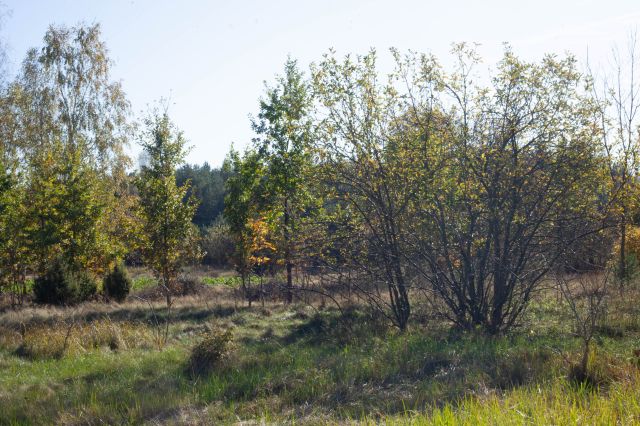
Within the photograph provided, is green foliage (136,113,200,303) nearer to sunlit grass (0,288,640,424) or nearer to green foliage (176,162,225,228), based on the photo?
sunlit grass (0,288,640,424)

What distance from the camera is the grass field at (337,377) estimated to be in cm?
548

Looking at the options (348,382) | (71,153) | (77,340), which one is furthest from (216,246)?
(348,382)

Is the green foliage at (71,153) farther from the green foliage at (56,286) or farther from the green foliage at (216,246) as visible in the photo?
the green foliage at (216,246)

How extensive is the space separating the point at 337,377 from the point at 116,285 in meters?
16.6

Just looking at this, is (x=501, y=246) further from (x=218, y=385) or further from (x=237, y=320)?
(x=237, y=320)

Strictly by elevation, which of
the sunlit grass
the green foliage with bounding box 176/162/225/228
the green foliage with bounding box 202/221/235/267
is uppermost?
the green foliage with bounding box 176/162/225/228

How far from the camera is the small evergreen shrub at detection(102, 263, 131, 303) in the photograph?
22172 mm

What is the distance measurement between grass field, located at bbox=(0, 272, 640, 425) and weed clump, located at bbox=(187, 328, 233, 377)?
4.4 inches

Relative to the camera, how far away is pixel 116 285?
73.1 feet

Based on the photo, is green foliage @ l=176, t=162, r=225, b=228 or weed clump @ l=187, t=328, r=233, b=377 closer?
weed clump @ l=187, t=328, r=233, b=377

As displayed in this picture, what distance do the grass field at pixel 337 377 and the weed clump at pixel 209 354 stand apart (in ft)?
0.37

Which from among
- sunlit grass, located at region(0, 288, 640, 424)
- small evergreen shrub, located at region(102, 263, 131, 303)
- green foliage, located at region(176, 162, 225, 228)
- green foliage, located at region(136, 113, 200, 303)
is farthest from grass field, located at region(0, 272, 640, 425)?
green foliage, located at region(176, 162, 225, 228)

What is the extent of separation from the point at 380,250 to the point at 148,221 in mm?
10187

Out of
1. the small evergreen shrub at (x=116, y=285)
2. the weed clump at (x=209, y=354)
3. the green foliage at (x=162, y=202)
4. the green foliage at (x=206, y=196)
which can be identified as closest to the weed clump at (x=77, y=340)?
the weed clump at (x=209, y=354)
